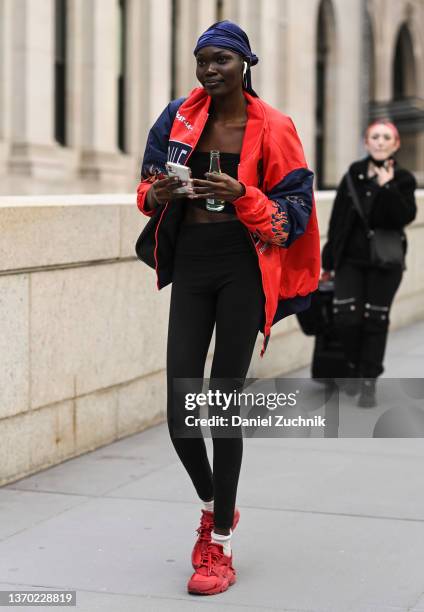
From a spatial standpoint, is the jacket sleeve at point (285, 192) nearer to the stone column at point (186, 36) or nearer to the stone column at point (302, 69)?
the stone column at point (186, 36)

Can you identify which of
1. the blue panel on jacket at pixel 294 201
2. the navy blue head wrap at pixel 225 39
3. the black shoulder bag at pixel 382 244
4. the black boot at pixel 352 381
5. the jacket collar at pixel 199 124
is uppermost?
the navy blue head wrap at pixel 225 39

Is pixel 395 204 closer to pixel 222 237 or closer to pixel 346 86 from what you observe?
pixel 222 237

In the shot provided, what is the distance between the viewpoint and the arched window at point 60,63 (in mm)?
23109

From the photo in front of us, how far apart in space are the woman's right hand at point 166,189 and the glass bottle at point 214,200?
0.42 feet

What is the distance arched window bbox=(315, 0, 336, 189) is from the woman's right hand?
30226 mm

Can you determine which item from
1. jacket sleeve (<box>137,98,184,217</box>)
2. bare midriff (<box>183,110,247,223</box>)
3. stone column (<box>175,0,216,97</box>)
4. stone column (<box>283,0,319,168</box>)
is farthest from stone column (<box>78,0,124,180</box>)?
bare midriff (<box>183,110,247,223</box>)

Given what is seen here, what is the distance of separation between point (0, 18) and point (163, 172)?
1699cm

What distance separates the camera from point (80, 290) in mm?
6949

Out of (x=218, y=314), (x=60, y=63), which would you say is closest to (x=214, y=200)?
(x=218, y=314)

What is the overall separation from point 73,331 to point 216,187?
8.63 ft

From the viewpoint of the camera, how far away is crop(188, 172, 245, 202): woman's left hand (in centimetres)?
441

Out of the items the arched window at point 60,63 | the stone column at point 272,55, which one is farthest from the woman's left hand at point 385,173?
the stone column at point 272,55

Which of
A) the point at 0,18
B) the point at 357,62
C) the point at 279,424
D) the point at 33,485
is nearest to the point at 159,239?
the point at 33,485

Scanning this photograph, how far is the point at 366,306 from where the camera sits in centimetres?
859
